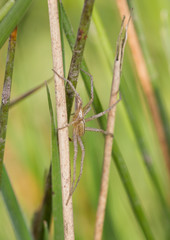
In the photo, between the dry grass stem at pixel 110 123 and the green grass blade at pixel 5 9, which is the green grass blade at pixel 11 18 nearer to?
the green grass blade at pixel 5 9

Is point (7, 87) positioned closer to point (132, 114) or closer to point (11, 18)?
point (11, 18)

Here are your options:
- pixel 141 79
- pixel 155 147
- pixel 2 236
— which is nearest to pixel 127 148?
pixel 155 147

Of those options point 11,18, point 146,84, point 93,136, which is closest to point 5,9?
point 11,18

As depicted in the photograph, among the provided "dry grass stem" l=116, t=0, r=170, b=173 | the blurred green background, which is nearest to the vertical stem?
the blurred green background

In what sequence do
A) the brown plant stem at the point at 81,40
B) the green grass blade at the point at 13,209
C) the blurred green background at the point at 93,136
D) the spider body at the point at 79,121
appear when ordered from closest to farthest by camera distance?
the brown plant stem at the point at 81,40, the green grass blade at the point at 13,209, the spider body at the point at 79,121, the blurred green background at the point at 93,136

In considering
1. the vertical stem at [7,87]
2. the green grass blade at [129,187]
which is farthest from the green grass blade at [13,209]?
the green grass blade at [129,187]

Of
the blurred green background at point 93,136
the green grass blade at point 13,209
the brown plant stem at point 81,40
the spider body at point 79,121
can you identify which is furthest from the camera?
the blurred green background at point 93,136

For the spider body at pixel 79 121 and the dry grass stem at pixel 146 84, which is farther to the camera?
the dry grass stem at pixel 146 84

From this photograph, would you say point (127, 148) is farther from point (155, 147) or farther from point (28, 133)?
point (28, 133)

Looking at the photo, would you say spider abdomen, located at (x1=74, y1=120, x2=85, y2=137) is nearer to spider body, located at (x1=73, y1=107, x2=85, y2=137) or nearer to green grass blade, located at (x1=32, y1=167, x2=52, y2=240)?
spider body, located at (x1=73, y1=107, x2=85, y2=137)
